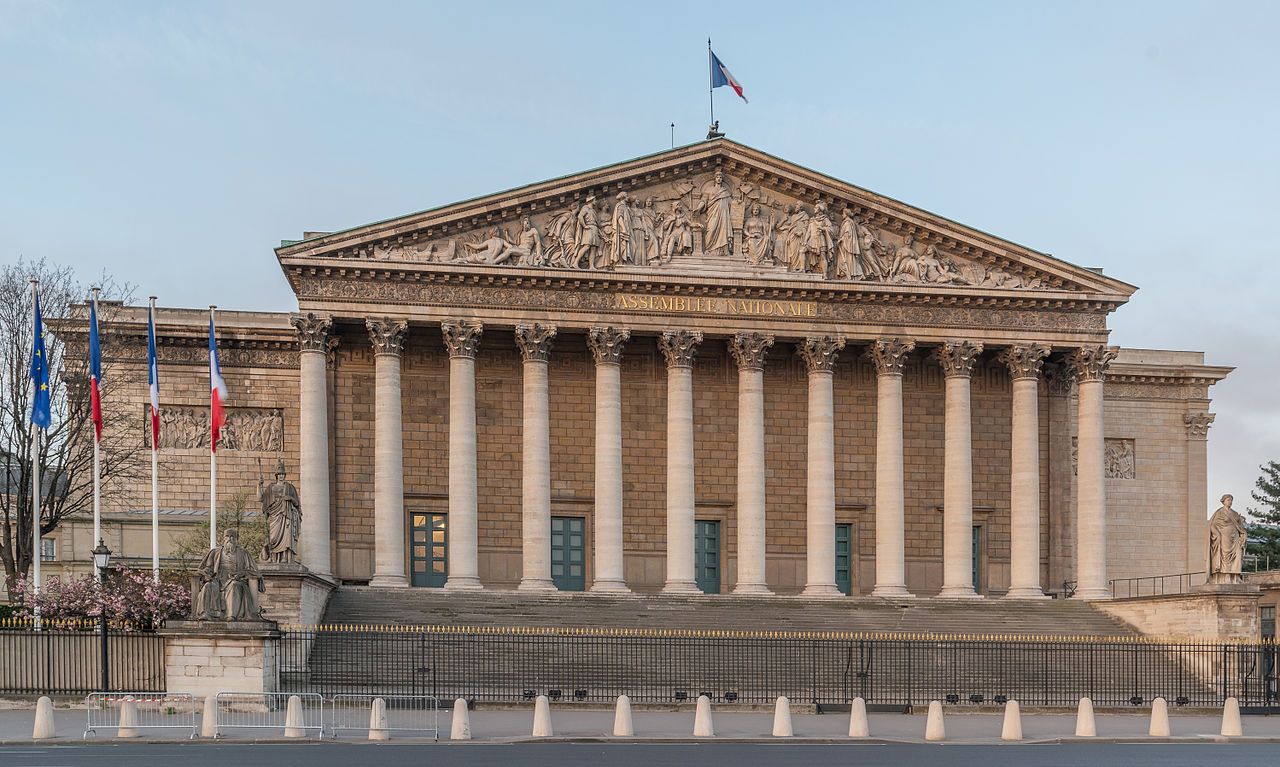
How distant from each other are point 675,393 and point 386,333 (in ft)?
29.6

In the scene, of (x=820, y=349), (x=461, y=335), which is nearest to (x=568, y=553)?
(x=461, y=335)

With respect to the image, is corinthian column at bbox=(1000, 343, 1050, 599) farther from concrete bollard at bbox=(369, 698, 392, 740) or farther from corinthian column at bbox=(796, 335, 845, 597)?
concrete bollard at bbox=(369, 698, 392, 740)

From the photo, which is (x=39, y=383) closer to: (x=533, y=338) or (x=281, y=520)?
(x=281, y=520)

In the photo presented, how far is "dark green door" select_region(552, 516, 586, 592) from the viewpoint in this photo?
54.2 m

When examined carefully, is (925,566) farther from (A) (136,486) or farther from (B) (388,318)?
(A) (136,486)

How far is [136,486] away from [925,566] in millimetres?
26244

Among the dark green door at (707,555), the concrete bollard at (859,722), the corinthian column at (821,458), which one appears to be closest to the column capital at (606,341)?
the corinthian column at (821,458)

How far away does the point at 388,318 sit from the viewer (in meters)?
51.1

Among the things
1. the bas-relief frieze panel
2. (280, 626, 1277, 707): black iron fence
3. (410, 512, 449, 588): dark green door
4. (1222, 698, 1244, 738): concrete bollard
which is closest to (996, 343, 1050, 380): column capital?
the bas-relief frieze panel

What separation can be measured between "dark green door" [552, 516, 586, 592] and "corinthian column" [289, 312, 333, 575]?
7.49 metres

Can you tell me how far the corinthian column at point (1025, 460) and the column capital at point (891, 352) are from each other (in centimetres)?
357

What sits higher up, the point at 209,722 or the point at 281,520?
the point at 281,520

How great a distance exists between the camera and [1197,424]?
6309 centimetres

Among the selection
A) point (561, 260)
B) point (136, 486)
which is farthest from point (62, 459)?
point (561, 260)
